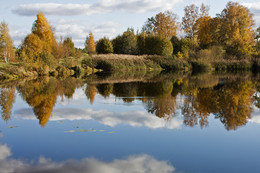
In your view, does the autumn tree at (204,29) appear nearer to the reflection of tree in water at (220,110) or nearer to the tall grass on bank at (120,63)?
the tall grass on bank at (120,63)

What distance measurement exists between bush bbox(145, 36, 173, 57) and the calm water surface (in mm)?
32011

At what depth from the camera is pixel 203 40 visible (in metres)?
49.5

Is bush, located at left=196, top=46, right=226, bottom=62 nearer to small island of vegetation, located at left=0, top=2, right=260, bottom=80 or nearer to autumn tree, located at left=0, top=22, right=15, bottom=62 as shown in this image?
small island of vegetation, located at left=0, top=2, right=260, bottom=80

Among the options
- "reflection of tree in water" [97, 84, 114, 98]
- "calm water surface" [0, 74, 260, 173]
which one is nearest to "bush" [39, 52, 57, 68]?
"reflection of tree in water" [97, 84, 114, 98]

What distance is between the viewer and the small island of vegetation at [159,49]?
3098 cm

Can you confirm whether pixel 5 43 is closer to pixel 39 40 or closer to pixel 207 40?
pixel 39 40

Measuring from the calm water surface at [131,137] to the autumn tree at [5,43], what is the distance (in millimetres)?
23959

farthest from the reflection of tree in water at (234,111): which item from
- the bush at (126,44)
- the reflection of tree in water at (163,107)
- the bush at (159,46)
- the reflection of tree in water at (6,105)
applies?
the bush at (126,44)

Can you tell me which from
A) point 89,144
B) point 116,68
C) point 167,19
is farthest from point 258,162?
point 167,19

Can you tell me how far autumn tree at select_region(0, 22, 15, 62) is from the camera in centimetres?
3174

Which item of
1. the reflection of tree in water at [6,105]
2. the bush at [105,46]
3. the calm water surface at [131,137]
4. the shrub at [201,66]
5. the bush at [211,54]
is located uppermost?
the bush at [105,46]

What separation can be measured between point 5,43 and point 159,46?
22.5 metres

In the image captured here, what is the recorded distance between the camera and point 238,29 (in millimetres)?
44000

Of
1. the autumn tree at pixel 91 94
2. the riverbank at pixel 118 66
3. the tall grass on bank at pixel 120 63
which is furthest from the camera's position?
the tall grass on bank at pixel 120 63
